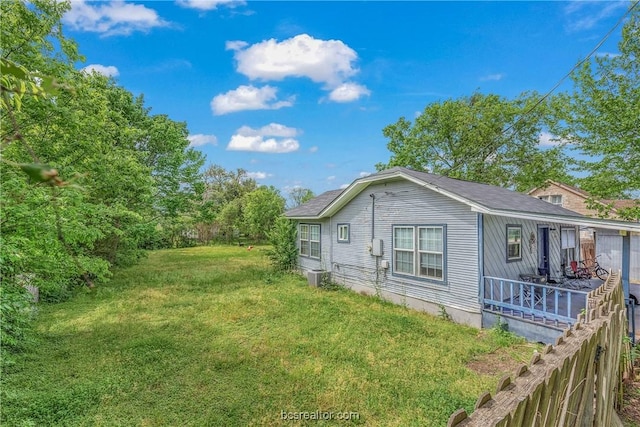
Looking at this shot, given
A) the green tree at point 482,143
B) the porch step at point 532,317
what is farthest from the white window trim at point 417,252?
the green tree at point 482,143

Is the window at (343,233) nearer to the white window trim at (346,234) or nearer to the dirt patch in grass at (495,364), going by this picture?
the white window trim at (346,234)

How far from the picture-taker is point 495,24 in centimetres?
776

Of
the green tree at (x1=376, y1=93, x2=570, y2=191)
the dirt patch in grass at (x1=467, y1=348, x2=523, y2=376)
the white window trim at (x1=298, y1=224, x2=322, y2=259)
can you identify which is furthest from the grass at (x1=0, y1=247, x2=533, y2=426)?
the green tree at (x1=376, y1=93, x2=570, y2=191)

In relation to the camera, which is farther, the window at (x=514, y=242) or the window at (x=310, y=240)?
the window at (x=310, y=240)

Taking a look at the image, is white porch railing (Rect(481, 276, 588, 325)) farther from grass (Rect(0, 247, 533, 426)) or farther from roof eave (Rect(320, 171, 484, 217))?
roof eave (Rect(320, 171, 484, 217))

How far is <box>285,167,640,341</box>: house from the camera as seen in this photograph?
273 inches

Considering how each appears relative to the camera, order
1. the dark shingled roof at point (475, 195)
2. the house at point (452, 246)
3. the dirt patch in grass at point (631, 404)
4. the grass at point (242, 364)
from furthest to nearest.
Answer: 1. the dark shingled roof at point (475, 195)
2. the house at point (452, 246)
3. the grass at point (242, 364)
4. the dirt patch in grass at point (631, 404)

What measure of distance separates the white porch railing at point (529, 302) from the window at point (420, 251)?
1145 mm

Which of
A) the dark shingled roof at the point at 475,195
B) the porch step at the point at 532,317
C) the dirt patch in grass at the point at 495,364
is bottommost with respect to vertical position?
the dirt patch in grass at the point at 495,364

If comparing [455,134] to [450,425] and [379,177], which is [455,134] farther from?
[450,425]

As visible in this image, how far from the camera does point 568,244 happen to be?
34.3 ft

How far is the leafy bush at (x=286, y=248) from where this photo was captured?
46.9 ft

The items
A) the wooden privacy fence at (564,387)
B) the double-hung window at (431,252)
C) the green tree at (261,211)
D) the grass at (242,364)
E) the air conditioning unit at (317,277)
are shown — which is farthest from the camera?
the green tree at (261,211)

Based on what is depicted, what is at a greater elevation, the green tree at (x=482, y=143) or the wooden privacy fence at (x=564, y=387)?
→ the green tree at (x=482, y=143)
